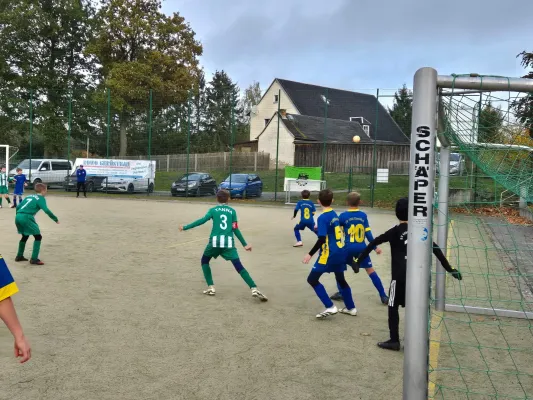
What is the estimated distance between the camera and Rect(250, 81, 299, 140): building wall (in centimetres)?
4649

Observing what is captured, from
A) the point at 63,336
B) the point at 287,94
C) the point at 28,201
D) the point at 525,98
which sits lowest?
the point at 63,336

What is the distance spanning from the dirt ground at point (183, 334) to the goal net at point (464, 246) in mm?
695

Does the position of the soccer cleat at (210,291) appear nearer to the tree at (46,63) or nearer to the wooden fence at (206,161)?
the wooden fence at (206,161)

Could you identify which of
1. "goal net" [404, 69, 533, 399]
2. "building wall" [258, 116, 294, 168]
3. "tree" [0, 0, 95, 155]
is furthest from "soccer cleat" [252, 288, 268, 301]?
"tree" [0, 0, 95, 155]

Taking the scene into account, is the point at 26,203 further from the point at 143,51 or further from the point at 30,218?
the point at 143,51

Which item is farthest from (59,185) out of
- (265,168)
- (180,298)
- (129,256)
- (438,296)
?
(438,296)

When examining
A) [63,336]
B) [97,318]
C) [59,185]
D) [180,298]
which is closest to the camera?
[63,336]

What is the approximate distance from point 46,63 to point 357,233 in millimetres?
37873

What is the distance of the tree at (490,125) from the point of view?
434cm

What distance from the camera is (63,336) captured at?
509 cm

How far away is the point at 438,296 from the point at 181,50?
35.3 m

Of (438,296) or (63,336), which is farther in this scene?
(438,296)

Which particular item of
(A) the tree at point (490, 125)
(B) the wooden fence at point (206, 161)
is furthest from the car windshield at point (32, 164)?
(A) the tree at point (490, 125)

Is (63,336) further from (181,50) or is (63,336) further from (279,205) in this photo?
(181,50)
